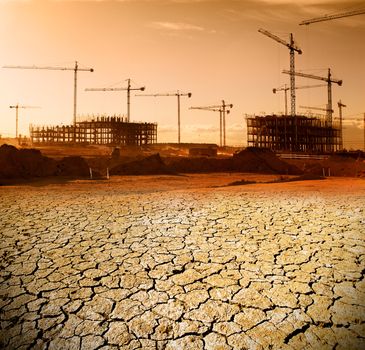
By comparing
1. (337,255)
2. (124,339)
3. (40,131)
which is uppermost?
(40,131)

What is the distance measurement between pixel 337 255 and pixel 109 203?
5850 millimetres

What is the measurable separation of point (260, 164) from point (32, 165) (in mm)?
17663

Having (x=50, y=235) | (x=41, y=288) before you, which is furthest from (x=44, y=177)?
(x=41, y=288)

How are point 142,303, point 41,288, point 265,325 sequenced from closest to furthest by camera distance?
1. point 265,325
2. point 142,303
3. point 41,288

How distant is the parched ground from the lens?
115 inches

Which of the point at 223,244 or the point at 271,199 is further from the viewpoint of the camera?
the point at 271,199

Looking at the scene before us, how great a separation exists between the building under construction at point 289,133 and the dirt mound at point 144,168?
3719 cm

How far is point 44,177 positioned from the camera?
701 inches

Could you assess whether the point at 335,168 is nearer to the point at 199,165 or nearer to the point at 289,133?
the point at 199,165

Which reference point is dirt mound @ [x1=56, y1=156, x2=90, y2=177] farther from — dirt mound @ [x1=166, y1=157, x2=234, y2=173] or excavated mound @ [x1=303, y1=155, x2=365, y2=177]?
excavated mound @ [x1=303, y1=155, x2=365, y2=177]

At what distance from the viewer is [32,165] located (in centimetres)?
1852

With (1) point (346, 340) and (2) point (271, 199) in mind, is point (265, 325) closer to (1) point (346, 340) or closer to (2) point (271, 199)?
(1) point (346, 340)

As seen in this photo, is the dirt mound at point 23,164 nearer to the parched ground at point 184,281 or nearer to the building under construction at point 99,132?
the parched ground at point 184,281

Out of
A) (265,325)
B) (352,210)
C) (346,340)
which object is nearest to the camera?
(346,340)
